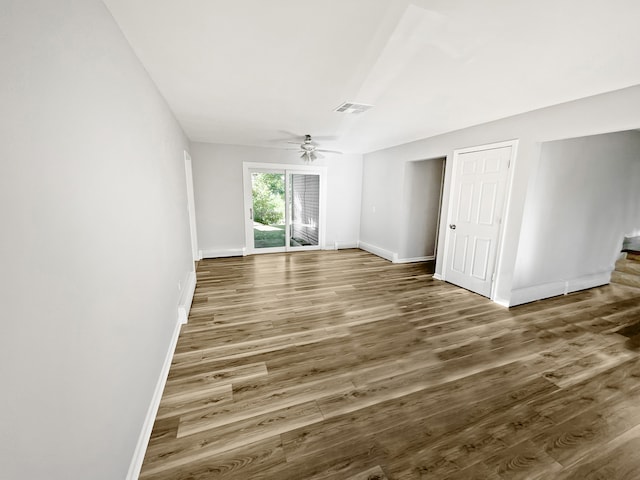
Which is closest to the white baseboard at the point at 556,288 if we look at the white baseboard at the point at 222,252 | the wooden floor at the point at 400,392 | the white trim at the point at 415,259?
the wooden floor at the point at 400,392

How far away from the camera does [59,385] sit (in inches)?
31.8

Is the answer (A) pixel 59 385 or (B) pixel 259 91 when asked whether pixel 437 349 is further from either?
(B) pixel 259 91

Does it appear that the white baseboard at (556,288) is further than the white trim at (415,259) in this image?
No

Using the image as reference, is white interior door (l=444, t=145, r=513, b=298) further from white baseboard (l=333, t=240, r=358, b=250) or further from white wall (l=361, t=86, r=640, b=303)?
white baseboard (l=333, t=240, r=358, b=250)

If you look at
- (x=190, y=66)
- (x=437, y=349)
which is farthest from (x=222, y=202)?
(x=437, y=349)

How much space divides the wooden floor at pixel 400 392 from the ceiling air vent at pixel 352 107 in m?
2.51

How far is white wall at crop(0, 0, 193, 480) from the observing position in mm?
662

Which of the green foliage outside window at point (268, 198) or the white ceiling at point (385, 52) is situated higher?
the white ceiling at point (385, 52)

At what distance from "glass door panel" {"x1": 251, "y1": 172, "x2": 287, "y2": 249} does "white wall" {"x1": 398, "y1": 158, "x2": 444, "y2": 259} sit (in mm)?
2806

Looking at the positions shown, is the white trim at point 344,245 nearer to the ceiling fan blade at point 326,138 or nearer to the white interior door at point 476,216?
the ceiling fan blade at point 326,138

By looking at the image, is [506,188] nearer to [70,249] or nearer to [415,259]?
[415,259]

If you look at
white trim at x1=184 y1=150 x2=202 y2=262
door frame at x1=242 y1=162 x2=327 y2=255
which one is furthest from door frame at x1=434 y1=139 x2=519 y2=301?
white trim at x1=184 y1=150 x2=202 y2=262

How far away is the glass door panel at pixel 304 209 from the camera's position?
6297mm

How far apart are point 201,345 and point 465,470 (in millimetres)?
2281
